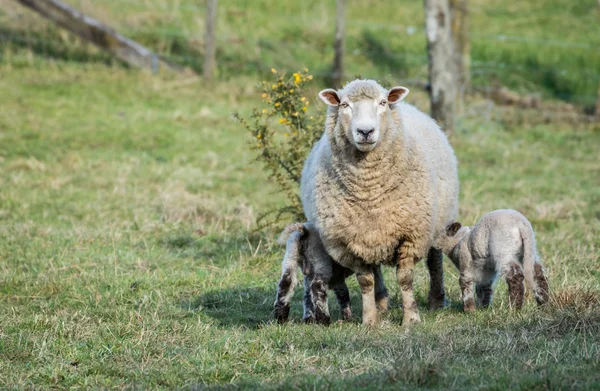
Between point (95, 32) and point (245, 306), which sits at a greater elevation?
point (95, 32)

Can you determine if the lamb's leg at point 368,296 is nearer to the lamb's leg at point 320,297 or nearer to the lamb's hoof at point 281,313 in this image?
the lamb's leg at point 320,297

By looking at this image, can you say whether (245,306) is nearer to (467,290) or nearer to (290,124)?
(467,290)

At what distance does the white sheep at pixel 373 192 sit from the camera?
629cm

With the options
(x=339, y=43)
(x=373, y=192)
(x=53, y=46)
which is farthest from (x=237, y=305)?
(x=53, y=46)

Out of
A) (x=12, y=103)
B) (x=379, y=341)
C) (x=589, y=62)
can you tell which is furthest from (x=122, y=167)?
(x=589, y=62)

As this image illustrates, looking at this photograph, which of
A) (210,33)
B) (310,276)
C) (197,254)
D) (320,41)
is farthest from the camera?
(320,41)

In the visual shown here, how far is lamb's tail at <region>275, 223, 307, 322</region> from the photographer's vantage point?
6.58m

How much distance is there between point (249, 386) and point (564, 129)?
12.4 metres

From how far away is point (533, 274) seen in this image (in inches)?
250

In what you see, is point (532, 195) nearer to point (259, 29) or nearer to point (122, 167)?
point (122, 167)

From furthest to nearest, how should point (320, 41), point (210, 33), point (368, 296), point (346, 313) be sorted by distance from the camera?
point (320, 41) → point (210, 33) → point (346, 313) → point (368, 296)

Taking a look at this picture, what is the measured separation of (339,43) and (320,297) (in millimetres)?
9842

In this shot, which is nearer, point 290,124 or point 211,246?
point 290,124

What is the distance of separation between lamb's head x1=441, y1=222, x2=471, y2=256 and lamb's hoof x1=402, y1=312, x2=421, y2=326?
781mm
